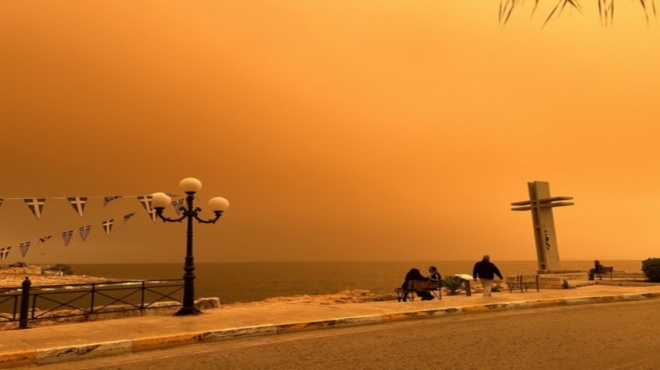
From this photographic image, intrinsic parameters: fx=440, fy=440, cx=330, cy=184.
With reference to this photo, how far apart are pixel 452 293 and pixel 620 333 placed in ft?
41.6

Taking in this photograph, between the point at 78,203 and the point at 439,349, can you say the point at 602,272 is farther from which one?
the point at 78,203

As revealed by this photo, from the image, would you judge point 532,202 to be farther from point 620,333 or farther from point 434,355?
point 434,355

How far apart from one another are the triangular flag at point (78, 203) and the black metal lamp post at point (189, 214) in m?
3.57

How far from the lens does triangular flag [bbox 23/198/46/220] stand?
43.5ft

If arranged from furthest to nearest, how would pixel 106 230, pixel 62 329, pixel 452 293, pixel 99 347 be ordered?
pixel 452 293 → pixel 106 230 → pixel 62 329 → pixel 99 347

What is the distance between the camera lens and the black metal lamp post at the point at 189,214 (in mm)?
11359

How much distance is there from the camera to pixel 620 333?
8.10 metres

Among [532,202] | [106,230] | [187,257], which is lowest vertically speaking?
[187,257]

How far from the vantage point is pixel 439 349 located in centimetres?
690

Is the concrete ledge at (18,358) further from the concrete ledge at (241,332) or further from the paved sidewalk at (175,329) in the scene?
the concrete ledge at (241,332)

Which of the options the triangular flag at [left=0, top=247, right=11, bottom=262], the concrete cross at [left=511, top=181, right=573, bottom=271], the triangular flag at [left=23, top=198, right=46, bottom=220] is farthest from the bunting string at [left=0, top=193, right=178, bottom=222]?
the concrete cross at [left=511, top=181, right=573, bottom=271]

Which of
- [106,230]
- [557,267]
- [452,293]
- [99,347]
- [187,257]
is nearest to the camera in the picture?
[99,347]

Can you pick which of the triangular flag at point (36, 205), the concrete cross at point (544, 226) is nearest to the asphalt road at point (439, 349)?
the triangular flag at point (36, 205)

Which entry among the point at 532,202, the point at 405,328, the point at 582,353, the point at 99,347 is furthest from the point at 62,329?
the point at 532,202
